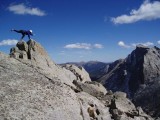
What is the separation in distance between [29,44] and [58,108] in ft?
53.9

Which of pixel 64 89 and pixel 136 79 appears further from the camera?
pixel 136 79

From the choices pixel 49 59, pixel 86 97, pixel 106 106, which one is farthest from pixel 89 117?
pixel 49 59

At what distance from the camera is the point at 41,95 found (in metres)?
39.9

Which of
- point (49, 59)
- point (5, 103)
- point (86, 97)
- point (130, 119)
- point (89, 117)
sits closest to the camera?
point (5, 103)

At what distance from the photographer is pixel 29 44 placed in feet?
170

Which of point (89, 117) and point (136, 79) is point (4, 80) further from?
point (136, 79)

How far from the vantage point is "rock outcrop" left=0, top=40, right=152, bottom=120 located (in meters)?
37.2

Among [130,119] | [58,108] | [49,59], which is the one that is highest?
[49,59]

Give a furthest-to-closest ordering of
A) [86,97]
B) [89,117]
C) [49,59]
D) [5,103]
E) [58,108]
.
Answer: [49,59], [86,97], [89,117], [58,108], [5,103]

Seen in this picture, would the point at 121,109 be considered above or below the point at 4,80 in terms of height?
below

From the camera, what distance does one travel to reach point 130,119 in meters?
49.7

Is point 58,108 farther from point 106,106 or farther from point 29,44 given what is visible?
point 29,44

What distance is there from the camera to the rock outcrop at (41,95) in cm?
3716

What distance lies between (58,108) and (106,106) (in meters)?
12.8
